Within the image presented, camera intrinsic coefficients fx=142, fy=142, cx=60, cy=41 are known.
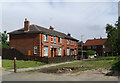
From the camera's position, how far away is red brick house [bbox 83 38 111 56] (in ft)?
211

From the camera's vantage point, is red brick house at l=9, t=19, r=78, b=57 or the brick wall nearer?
the brick wall

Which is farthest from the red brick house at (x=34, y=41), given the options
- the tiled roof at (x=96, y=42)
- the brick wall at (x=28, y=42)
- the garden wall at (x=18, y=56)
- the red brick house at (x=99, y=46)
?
the tiled roof at (x=96, y=42)

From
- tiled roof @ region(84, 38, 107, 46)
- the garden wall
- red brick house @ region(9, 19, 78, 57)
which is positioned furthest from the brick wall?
tiled roof @ region(84, 38, 107, 46)

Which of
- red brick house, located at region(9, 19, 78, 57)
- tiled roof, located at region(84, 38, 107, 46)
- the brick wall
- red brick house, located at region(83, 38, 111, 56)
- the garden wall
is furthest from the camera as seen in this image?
tiled roof, located at region(84, 38, 107, 46)

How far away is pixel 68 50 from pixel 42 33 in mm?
14477

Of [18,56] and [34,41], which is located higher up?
[34,41]

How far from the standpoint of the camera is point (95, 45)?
6775 centimetres

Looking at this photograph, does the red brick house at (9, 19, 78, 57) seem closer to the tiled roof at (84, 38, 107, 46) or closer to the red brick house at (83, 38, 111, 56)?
the red brick house at (83, 38, 111, 56)

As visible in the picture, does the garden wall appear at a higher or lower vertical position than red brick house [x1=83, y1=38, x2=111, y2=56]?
lower

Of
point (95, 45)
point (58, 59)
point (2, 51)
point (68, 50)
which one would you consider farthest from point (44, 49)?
point (95, 45)

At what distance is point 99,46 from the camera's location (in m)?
66.6

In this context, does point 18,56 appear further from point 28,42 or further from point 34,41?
point 34,41

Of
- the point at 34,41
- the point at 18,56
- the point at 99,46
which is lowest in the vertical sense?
the point at 18,56

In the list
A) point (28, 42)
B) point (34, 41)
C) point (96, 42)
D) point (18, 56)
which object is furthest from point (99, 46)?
point (18, 56)
